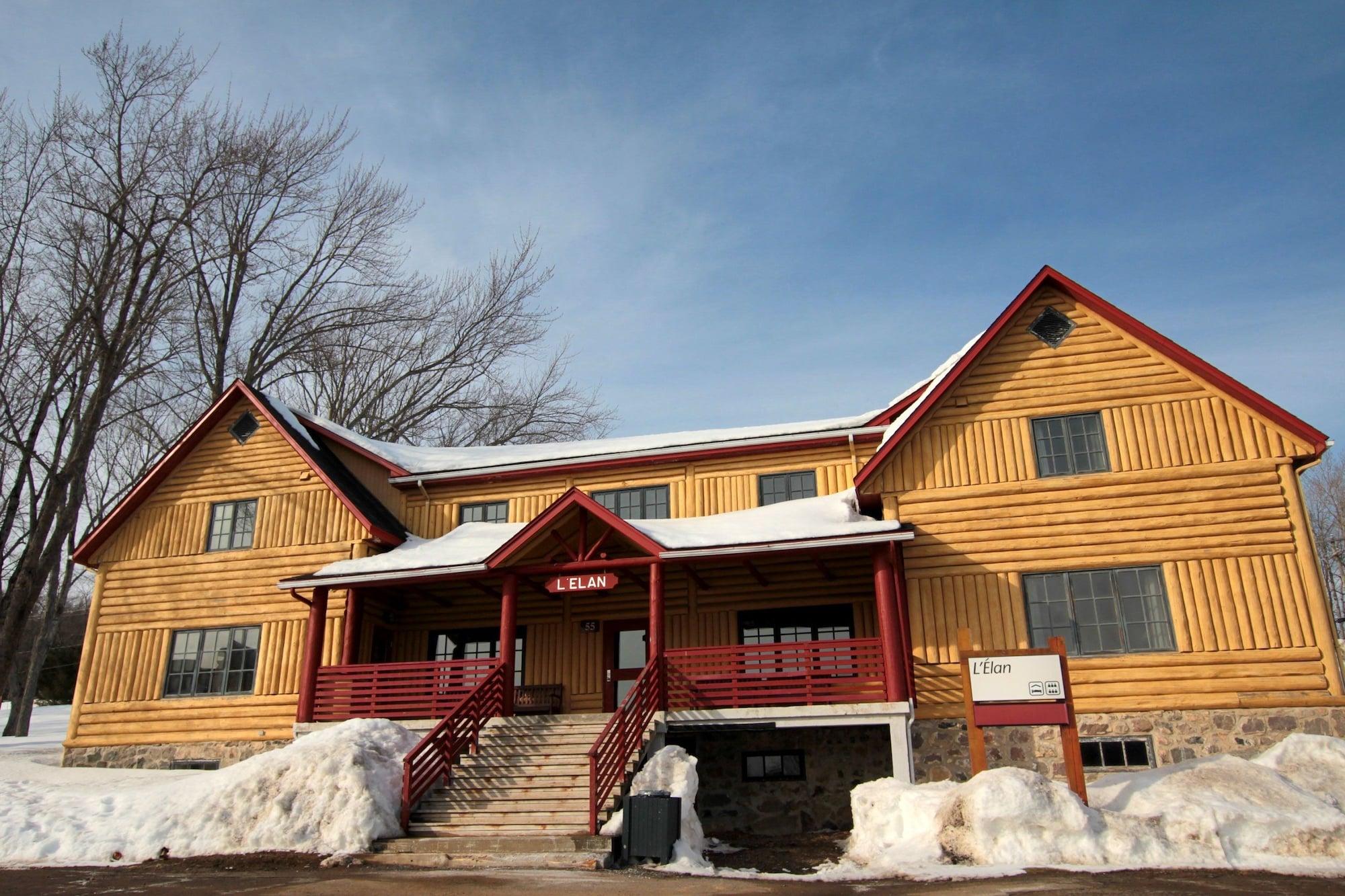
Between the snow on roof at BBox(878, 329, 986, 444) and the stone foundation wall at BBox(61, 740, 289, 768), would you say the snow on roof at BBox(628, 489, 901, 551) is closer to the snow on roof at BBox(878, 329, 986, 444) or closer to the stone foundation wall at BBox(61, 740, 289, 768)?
the snow on roof at BBox(878, 329, 986, 444)

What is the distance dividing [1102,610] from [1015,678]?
356 cm

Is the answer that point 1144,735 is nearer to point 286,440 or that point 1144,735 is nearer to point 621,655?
point 621,655

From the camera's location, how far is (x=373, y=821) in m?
12.2

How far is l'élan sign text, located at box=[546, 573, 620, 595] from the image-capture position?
630 inches

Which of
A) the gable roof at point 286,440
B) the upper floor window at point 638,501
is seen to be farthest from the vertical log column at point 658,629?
the gable roof at point 286,440

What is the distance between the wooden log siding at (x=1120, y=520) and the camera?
1425cm

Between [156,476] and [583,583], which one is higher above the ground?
[156,476]

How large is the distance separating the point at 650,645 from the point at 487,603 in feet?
17.3

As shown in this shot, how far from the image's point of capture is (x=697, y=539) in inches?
633

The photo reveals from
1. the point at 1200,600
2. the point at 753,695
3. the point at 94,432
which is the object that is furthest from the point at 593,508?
the point at 94,432

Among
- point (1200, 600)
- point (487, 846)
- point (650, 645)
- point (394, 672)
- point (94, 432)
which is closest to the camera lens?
point (487, 846)

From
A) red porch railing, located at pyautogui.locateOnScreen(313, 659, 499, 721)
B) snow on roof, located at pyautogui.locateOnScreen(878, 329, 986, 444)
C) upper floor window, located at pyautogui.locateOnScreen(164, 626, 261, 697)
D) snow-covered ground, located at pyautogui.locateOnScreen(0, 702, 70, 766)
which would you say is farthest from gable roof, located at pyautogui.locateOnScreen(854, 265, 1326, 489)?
snow-covered ground, located at pyautogui.locateOnScreen(0, 702, 70, 766)

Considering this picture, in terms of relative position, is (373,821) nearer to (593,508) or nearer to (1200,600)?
(593,508)

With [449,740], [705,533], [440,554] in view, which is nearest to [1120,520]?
[705,533]
